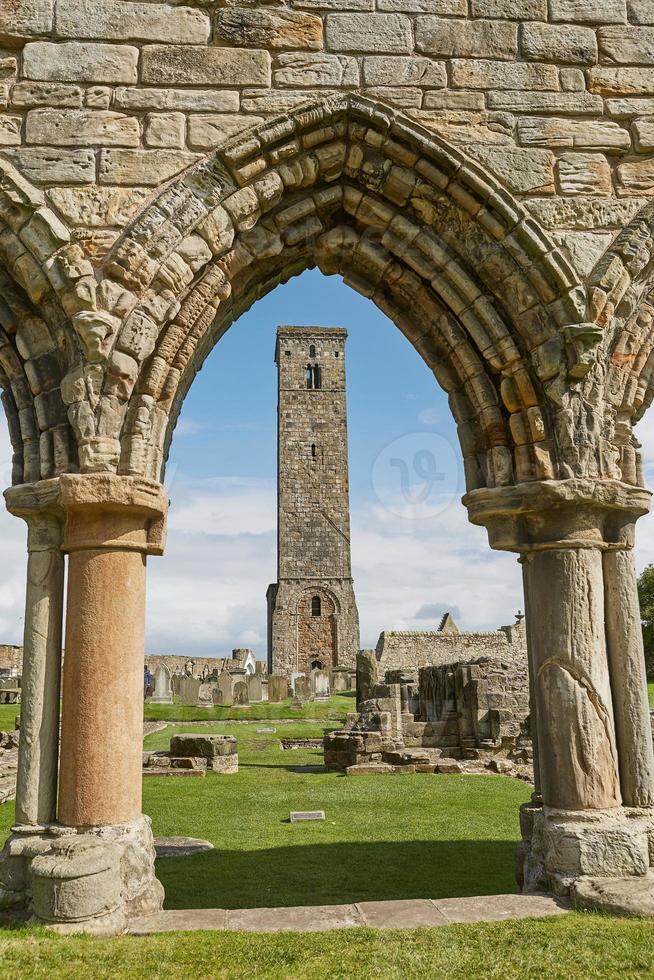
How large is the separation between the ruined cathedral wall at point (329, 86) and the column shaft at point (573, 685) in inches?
80.3

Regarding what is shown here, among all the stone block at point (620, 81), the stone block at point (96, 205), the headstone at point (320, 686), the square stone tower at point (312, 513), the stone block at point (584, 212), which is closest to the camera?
the stone block at point (96, 205)

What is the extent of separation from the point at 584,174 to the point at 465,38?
1249 millimetres

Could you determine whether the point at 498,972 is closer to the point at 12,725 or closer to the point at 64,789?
the point at 64,789

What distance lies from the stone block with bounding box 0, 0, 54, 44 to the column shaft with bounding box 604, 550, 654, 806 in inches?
199

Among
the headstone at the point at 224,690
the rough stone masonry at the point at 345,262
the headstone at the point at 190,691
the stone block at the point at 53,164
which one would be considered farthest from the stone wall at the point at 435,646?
the stone block at the point at 53,164

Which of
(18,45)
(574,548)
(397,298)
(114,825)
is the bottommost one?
(114,825)

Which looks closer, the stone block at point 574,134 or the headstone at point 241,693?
the stone block at point 574,134

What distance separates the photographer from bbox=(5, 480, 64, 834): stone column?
478cm

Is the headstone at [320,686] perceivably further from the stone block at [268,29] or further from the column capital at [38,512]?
the stone block at [268,29]

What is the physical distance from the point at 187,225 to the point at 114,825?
3.58m

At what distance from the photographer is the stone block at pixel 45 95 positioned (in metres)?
5.33

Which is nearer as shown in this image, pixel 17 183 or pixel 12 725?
pixel 17 183

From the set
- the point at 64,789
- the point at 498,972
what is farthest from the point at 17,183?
the point at 498,972

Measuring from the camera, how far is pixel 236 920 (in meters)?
4.21
